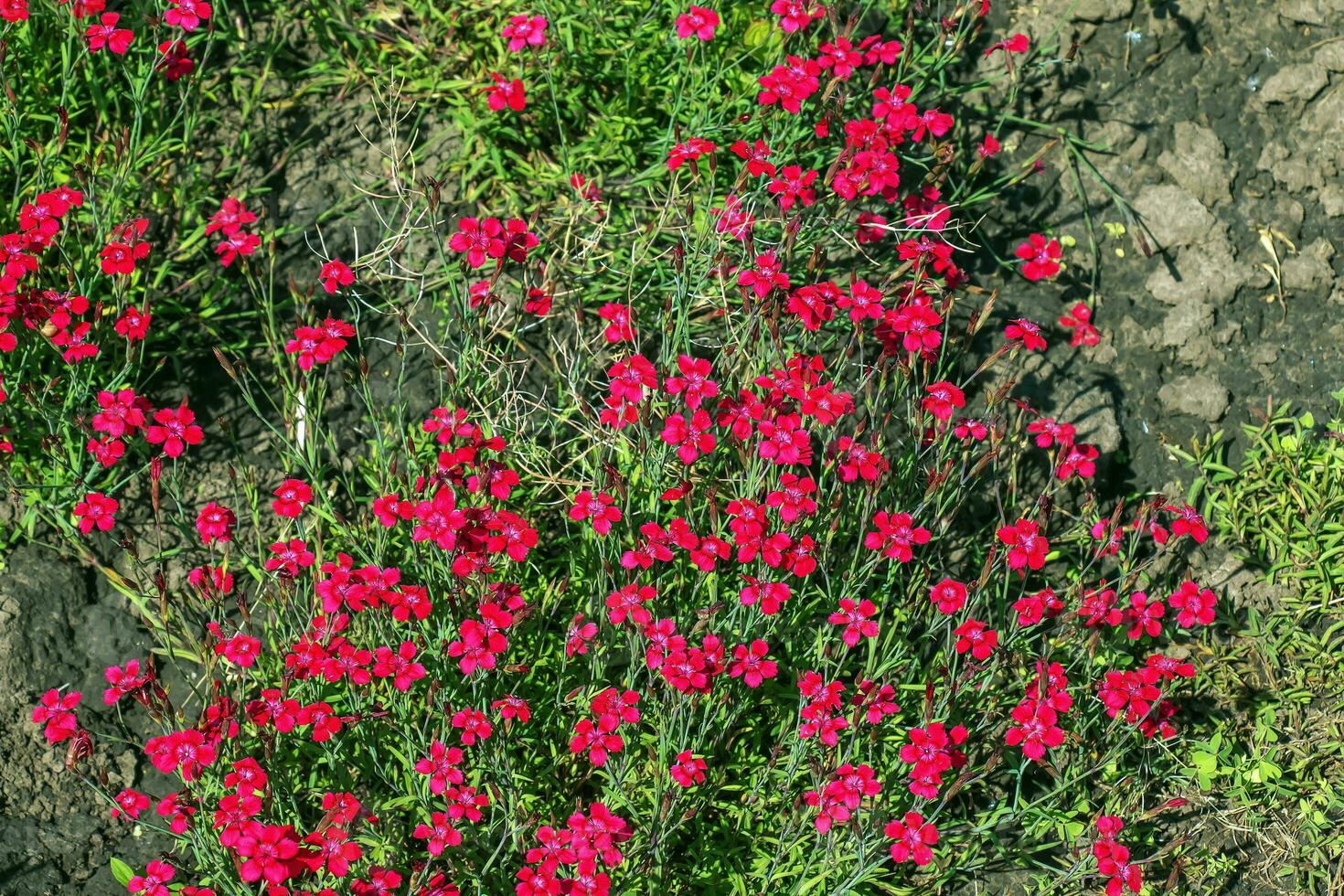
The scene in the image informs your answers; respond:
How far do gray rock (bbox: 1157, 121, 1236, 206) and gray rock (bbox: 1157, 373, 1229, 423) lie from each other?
76cm

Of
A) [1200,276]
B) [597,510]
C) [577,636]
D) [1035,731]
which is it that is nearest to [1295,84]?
[1200,276]

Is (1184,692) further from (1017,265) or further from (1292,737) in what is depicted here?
(1017,265)

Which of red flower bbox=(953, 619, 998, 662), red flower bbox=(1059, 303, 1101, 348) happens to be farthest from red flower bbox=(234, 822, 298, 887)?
red flower bbox=(1059, 303, 1101, 348)

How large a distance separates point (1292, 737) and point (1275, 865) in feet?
1.36

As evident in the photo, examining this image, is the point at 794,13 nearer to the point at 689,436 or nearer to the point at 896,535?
the point at 689,436

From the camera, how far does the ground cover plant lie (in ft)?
10.1

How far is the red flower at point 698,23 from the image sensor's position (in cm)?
385

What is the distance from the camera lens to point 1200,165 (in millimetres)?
4578

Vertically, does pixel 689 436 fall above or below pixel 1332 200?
above

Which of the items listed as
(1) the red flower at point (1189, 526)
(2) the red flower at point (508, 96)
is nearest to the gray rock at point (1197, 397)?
(1) the red flower at point (1189, 526)

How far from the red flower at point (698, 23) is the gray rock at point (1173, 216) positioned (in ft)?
6.01

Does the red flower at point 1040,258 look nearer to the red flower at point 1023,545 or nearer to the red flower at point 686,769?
the red flower at point 1023,545

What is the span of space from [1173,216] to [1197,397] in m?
0.74

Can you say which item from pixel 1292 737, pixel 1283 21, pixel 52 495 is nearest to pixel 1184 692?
pixel 1292 737
